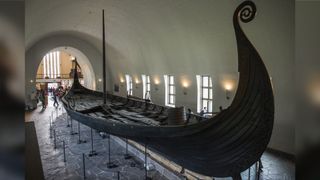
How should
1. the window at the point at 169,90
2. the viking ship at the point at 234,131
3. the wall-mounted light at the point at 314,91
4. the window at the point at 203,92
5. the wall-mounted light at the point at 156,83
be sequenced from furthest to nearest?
the wall-mounted light at the point at 156,83, the window at the point at 169,90, the window at the point at 203,92, the viking ship at the point at 234,131, the wall-mounted light at the point at 314,91

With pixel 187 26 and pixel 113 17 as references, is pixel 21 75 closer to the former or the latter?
pixel 187 26

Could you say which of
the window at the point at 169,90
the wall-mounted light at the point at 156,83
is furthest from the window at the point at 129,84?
the window at the point at 169,90

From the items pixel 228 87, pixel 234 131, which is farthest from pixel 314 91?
pixel 228 87

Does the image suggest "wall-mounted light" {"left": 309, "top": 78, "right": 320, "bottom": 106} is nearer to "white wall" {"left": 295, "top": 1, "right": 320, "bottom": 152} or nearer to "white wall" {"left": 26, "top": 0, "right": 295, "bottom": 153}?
"white wall" {"left": 295, "top": 1, "right": 320, "bottom": 152}

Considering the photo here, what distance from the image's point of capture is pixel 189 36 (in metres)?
12.2

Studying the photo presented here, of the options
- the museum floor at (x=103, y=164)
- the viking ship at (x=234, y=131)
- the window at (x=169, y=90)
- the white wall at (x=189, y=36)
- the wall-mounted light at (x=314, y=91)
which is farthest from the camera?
the window at (x=169, y=90)

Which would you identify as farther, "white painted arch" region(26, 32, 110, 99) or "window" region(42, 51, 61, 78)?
"window" region(42, 51, 61, 78)

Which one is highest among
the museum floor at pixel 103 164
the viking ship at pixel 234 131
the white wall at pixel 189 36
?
the white wall at pixel 189 36

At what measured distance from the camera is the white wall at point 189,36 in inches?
340

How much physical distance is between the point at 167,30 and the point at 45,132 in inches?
323

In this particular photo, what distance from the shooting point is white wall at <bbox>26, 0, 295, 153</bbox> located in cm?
862

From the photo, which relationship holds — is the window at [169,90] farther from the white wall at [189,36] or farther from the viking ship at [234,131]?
the viking ship at [234,131]

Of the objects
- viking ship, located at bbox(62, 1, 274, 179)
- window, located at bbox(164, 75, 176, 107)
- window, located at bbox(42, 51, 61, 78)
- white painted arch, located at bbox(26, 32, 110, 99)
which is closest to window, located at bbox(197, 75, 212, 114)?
window, located at bbox(164, 75, 176, 107)

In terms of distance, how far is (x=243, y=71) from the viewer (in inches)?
161
